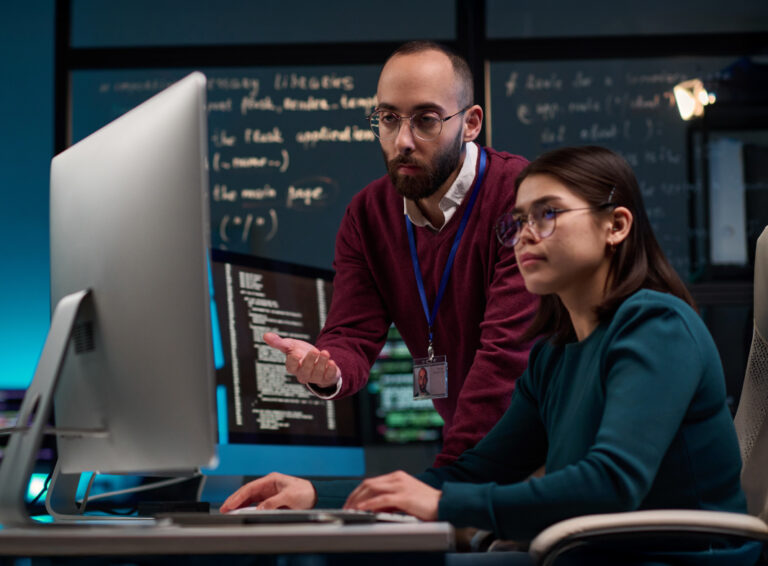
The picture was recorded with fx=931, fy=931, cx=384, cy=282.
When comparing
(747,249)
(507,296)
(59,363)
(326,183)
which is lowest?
(59,363)

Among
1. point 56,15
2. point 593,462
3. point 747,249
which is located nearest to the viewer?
point 593,462

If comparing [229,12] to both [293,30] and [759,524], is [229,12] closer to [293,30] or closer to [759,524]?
[293,30]

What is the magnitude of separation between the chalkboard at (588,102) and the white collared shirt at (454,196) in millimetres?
2140

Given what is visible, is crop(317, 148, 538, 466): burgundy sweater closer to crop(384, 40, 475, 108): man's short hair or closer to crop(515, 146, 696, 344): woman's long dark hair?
crop(384, 40, 475, 108): man's short hair

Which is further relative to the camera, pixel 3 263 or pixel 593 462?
pixel 3 263

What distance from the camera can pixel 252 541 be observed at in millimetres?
864

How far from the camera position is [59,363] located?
45.4 inches

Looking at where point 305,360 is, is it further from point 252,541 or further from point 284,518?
point 252,541

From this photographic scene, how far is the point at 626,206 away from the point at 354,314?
Result: 2.50 feet

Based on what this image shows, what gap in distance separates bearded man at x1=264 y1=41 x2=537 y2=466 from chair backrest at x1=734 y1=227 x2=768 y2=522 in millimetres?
378

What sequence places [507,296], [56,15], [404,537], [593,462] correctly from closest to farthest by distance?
[404,537], [593,462], [507,296], [56,15]

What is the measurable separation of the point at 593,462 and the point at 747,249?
3.08m

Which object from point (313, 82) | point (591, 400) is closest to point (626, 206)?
point (591, 400)

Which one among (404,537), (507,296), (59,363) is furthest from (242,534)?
(507,296)
